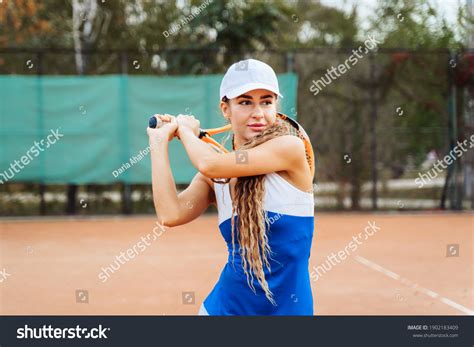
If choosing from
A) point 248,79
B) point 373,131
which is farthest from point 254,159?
point 373,131

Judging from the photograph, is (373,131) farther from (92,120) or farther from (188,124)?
(188,124)

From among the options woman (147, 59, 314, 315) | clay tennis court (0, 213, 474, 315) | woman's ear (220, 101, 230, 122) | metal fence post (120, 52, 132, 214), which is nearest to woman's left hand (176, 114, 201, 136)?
woman (147, 59, 314, 315)

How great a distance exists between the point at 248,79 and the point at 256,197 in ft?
1.31

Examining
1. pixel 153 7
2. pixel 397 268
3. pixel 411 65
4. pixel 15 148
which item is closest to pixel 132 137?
pixel 15 148

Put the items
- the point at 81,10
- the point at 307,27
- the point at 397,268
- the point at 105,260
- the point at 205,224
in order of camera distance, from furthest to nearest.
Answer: the point at 307,27 → the point at 81,10 → the point at 205,224 → the point at 105,260 → the point at 397,268

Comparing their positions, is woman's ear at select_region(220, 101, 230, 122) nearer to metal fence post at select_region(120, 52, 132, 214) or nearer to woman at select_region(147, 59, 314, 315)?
woman at select_region(147, 59, 314, 315)

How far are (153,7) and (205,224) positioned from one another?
9.08 meters

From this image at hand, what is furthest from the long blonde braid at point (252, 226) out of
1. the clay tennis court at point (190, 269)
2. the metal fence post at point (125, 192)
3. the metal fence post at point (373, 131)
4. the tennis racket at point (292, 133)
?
the metal fence post at point (373, 131)

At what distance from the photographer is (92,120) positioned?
1185 cm

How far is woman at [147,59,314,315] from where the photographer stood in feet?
7.26

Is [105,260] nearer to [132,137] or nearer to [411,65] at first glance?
[132,137]

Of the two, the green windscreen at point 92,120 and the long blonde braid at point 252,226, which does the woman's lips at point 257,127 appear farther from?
the green windscreen at point 92,120

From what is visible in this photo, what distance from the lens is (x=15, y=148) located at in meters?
11.6

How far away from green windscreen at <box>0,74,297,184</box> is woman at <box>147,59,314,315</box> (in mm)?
9272
